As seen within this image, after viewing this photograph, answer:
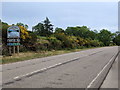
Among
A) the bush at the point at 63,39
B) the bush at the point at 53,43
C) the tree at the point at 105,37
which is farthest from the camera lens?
the tree at the point at 105,37

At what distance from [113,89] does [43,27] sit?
7718 centimetres

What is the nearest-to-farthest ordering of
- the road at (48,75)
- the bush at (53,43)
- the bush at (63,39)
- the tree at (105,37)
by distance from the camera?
the road at (48,75) < the bush at (53,43) < the bush at (63,39) < the tree at (105,37)

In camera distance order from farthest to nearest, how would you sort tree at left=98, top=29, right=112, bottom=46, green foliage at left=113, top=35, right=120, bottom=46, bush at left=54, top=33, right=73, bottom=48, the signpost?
1. green foliage at left=113, top=35, right=120, bottom=46
2. tree at left=98, top=29, right=112, bottom=46
3. bush at left=54, top=33, right=73, bottom=48
4. the signpost

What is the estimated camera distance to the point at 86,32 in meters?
125

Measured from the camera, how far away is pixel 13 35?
23922 mm

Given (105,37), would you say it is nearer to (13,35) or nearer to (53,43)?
(53,43)

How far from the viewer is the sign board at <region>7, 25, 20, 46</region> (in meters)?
24.0

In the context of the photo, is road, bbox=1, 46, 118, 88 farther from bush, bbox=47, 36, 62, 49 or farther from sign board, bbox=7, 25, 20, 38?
bush, bbox=47, 36, 62, 49

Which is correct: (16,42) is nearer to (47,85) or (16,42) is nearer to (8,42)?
(8,42)

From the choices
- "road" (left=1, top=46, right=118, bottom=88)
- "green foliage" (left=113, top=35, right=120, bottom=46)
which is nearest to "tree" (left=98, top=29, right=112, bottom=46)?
"green foliage" (left=113, top=35, right=120, bottom=46)

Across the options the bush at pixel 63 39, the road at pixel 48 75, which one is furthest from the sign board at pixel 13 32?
the bush at pixel 63 39

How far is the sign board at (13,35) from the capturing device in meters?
24.0

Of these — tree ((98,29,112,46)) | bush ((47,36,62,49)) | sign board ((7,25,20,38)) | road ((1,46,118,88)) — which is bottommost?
road ((1,46,118,88))

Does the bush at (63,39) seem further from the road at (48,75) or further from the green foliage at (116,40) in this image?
the green foliage at (116,40)
